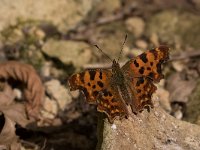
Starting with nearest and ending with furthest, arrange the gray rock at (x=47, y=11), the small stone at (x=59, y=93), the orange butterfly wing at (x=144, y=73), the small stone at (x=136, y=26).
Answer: the orange butterfly wing at (x=144, y=73) → the small stone at (x=59, y=93) → the gray rock at (x=47, y=11) → the small stone at (x=136, y=26)

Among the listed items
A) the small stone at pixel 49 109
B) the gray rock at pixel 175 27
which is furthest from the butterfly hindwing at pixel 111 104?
the gray rock at pixel 175 27

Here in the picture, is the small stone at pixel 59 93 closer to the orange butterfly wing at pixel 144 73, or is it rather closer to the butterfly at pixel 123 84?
the butterfly at pixel 123 84

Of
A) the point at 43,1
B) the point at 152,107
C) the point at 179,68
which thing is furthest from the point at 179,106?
the point at 43,1

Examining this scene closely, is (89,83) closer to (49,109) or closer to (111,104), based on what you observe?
(111,104)

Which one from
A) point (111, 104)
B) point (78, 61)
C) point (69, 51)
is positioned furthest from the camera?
point (69, 51)

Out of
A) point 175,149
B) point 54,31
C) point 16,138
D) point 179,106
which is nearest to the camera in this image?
point 175,149

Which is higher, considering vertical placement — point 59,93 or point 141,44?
point 141,44

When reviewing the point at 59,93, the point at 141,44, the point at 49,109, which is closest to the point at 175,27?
the point at 141,44

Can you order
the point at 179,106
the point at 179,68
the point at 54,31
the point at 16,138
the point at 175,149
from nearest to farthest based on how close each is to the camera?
the point at 175,149, the point at 16,138, the point at 179,106, the point at 179,68, the point at 54,31

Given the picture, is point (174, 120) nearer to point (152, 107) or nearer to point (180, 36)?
point (152, 107)
